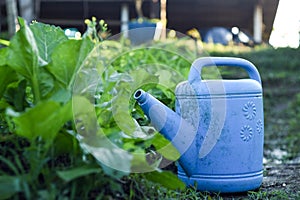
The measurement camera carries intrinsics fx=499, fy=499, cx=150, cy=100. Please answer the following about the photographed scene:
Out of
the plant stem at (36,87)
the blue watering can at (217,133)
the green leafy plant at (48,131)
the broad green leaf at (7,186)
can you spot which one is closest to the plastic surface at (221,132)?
the blue watering can at (217,133)

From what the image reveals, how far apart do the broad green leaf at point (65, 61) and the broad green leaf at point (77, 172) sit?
277mm

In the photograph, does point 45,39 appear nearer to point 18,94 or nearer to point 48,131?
point 18,94

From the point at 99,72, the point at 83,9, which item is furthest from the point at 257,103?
the point at 83,9

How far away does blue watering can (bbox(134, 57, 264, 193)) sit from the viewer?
1648mm

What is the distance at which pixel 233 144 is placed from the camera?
165cm

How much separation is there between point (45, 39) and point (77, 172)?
48 cm

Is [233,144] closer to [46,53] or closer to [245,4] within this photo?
[46,53]

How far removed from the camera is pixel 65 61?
4.00 ft

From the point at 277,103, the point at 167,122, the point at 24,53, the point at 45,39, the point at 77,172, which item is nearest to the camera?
the point at 77,172

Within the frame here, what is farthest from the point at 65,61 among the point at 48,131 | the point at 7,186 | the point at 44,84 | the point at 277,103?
the point at 277,103

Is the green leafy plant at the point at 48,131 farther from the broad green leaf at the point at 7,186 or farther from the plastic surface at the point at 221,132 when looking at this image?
the plastic surface at the point at 221,132

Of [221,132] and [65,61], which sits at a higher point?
[65,61]

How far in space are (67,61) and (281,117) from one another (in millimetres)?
3756

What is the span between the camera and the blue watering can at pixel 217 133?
1.65m
